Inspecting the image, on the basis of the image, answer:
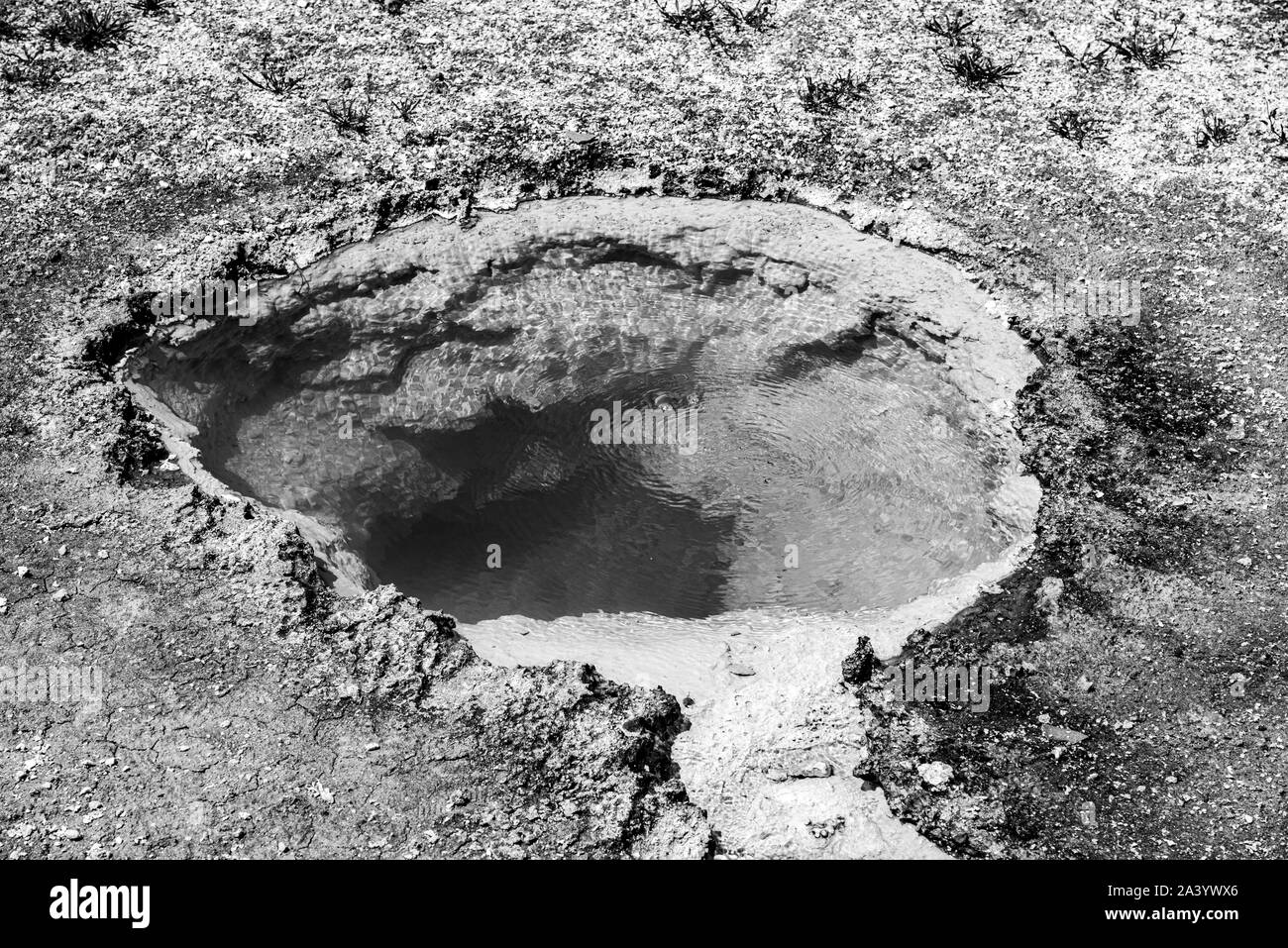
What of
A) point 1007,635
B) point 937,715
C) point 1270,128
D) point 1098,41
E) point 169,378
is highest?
point 1098,41

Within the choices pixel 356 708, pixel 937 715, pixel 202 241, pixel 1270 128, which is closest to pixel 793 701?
pixel 937 715

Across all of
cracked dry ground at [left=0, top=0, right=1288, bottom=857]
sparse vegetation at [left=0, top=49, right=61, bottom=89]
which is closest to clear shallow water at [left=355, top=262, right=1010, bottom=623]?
cracked dry ground at [left=0, top=0, right=1288, bottom=857]

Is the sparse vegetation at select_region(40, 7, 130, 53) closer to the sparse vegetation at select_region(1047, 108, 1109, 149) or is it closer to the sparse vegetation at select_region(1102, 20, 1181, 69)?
the sparse vegetation at select_region(1047, 108, 1109, 149)

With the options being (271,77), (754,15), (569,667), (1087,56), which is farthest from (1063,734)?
(271,77)

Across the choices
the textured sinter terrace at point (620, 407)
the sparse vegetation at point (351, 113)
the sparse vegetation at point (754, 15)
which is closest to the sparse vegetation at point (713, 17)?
the sparse vegetation at point (754, 15)

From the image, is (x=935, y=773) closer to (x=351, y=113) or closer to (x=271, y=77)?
(x=351, y=113)

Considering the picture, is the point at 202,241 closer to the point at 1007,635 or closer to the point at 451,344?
the point at 451,344
